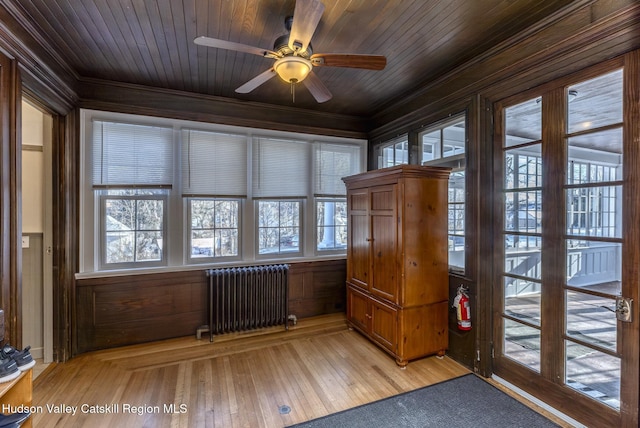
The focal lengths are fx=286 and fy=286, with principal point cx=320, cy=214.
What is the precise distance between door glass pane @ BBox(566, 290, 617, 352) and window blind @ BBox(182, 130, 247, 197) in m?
3.22

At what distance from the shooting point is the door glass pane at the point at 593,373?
5.66 feet

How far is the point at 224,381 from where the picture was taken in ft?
7.92

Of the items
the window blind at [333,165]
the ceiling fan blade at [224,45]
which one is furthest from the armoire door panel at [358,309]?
the ceiling fan blade at [224,45]

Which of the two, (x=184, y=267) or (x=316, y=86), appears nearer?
(x=316, y=86)

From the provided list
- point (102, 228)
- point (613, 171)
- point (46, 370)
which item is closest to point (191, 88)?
point (102, 228)

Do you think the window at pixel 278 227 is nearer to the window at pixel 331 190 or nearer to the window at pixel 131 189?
the window at pixel 331 190

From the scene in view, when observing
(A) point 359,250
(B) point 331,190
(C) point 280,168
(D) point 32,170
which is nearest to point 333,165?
(B) point 331,190

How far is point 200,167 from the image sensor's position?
3311 millimetres

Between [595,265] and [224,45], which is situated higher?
[224,45]

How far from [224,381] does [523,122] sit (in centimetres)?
323

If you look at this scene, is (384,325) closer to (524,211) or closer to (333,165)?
(524,211)

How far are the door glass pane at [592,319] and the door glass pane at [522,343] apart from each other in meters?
0.27

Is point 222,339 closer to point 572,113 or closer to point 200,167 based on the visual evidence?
point 200,167

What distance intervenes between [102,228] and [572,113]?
4.21 meters
